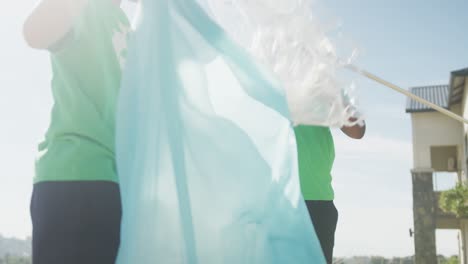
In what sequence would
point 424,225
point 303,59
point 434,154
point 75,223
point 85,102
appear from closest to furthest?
point 75,223 < point 85,102 < point 303,59 < point 424,225 < point 434,154

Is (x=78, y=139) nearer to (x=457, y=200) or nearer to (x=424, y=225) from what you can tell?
(x=457, y=200)

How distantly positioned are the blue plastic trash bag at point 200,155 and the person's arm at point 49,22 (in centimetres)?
18

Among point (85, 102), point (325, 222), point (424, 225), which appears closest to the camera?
point (85, 102)

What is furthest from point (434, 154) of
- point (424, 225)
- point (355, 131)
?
point (355, 131)

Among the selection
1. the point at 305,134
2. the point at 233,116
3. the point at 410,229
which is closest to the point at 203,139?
the point at 233,116

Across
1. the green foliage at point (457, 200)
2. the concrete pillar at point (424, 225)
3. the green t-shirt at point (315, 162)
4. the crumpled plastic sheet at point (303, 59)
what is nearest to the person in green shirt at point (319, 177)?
the green t-shirt at point (315, 162)

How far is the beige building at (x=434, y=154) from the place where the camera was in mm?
15938

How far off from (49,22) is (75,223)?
53cm

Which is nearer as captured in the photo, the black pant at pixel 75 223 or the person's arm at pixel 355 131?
the black pant at pixel 75 223

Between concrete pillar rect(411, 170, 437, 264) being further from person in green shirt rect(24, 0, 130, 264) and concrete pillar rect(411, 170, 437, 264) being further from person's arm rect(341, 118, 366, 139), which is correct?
person in green shirt rect(24, 0, 130, 264)

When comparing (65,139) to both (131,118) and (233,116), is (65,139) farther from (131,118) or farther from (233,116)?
(233,116)

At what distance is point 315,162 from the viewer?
2559 mm

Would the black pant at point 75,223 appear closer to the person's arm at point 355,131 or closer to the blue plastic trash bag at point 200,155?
the blue plastic trash bag at point 200,155

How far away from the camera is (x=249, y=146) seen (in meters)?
1.49
